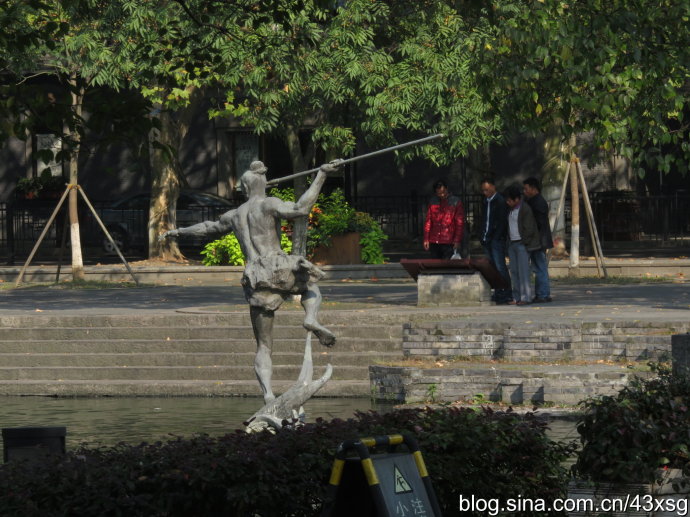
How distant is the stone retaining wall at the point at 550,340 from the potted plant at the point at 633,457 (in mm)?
7317

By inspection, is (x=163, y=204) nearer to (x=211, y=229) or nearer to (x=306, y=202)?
(x=211, y=229)

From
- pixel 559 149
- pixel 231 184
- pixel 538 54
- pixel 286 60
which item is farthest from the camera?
pixel 231 184

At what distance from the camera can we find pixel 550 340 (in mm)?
15680

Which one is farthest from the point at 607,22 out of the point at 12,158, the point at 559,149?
the point at 12,158

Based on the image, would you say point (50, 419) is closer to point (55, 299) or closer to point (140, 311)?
point (140, 311)

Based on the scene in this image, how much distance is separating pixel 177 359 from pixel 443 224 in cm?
604

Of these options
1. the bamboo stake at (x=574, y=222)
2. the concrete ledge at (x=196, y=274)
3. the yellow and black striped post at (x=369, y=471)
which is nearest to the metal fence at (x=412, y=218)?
the concrete ledge at (x=196, y=274)

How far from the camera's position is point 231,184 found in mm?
39812

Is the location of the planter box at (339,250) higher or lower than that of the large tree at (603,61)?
lower

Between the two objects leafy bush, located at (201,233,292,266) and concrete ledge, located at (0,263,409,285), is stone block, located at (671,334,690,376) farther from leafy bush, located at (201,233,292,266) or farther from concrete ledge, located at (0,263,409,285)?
leafy bush, located at (201,233,292,266)

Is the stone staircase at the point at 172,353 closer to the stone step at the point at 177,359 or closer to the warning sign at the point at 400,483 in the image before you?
the stone step at the point at 177,359

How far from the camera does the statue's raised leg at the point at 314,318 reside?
42.1 ft

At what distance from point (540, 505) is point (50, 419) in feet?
26.6

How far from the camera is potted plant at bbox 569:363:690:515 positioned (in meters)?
7.75
